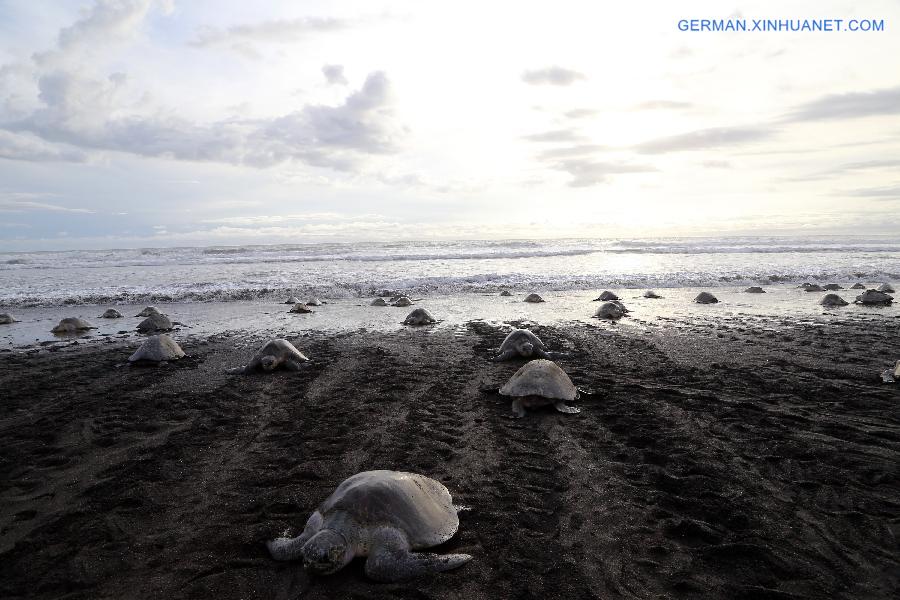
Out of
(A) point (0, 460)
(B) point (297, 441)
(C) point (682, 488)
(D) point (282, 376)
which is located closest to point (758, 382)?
(C) point (682, 488)

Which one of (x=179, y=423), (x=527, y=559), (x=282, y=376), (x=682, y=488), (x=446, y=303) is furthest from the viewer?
(x=446, y=303)

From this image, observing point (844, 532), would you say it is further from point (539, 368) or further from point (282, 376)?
point (282, 376)

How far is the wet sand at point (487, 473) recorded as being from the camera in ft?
11.0

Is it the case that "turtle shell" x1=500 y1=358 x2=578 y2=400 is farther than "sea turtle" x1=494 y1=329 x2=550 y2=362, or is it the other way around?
"sea turtle" x1=494 y1=329 x2=550 y2=362

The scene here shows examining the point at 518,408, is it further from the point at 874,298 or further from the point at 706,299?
the point at 874,298

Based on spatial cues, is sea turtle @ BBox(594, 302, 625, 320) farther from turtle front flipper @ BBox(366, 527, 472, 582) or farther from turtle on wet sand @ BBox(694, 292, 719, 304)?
turtle front flipper @ BBox(366, 527, 472, 582)

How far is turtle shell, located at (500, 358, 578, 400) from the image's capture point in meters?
6.60

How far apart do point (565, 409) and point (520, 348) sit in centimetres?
273

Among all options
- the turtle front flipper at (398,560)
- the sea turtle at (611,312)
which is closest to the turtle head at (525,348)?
the sea turtle at (611,312)

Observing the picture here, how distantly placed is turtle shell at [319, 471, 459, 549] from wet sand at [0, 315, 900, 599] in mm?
173

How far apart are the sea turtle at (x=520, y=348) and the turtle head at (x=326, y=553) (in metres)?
6.13

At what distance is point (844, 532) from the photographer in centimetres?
370

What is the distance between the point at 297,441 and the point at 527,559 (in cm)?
317

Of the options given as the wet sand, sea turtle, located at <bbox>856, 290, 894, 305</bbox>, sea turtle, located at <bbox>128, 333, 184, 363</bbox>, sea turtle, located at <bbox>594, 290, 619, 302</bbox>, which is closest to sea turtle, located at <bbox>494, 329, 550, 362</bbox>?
the wet sand
